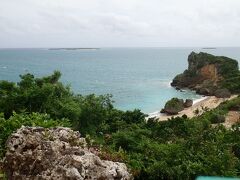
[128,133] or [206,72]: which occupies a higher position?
[128,133]

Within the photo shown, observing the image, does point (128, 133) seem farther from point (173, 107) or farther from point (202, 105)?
point (202, 105)

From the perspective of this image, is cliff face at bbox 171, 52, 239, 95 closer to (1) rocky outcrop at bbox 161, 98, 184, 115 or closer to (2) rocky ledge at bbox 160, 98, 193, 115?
(2) rocky ledge at bbox 160, 98, 193, 115

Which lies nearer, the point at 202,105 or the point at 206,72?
the point at 202,105

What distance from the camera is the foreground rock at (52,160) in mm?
10125

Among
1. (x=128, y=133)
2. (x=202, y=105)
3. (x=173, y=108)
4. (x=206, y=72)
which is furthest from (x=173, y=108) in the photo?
(x=128, y=133)

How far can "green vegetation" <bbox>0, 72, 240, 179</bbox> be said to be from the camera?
550 inches

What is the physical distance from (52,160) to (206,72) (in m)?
65.9

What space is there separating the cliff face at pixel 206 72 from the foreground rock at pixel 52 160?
2293 inches

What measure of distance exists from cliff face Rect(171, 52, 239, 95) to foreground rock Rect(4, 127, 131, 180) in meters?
58.3

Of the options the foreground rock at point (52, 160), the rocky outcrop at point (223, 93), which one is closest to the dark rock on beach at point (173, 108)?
the rocky outcrop at point (223, 93)

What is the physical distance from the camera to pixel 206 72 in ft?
243

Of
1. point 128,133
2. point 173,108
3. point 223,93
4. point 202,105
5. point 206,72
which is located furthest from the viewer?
point 206,72

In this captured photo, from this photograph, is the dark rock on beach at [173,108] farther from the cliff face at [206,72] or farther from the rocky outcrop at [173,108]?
the cliff face at [206,72]

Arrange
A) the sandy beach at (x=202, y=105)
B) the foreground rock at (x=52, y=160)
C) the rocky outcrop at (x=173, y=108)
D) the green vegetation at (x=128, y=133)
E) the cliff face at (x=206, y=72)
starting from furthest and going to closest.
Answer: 1. the cliff face at (x=206, y=72)
2. the rocky outcrop at (x=173, y=108)
3. the sandy beach at (x=202, y=105)
4. the green vegetation at (x=128, y=133)
5. the foreground rock at (x=52, y=160)
